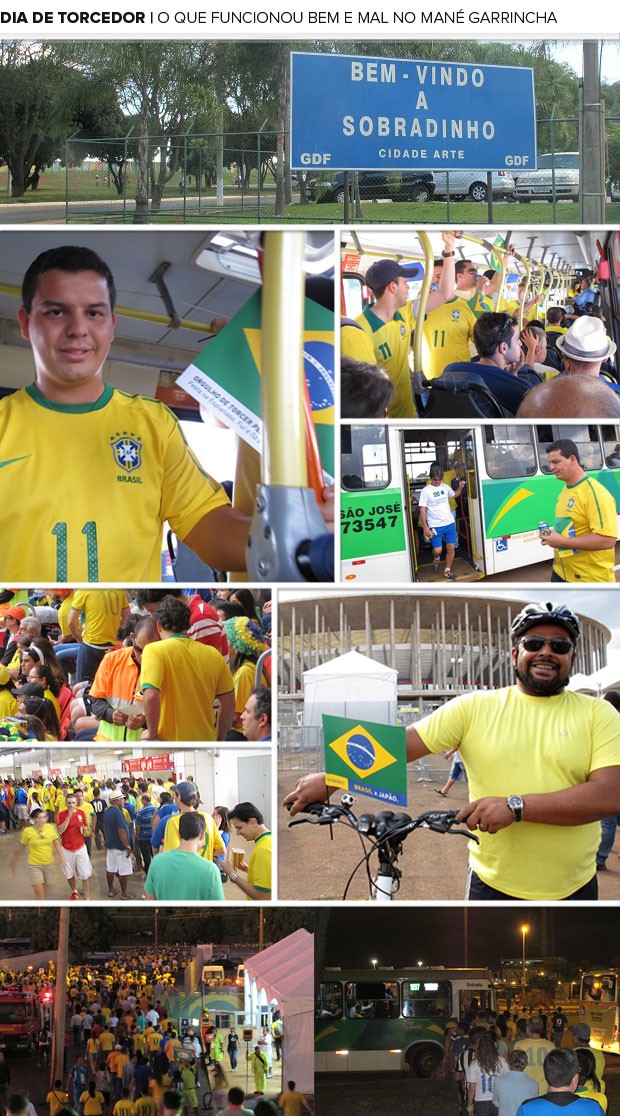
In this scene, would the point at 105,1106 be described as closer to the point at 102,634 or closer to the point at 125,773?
the point at 125,773

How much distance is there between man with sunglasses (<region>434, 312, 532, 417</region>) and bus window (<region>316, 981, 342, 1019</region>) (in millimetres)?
3643

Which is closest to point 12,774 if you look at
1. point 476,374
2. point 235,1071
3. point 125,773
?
point 125,773

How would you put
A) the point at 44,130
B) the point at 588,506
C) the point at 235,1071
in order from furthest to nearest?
the point at 235,1071, the point at 44,130, the point at 588,506


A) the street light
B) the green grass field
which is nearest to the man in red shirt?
the green grass field

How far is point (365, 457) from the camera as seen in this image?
12.3ft

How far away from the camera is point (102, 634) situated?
12.4 ft

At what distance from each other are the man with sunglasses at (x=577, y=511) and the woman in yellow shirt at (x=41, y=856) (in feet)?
6.05

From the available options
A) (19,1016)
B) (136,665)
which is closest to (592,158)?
(136,665)

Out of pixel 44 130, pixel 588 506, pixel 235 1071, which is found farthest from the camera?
pixel 235 1071

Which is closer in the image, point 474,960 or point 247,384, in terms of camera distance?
point 247,384

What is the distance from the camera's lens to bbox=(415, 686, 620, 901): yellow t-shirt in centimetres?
375

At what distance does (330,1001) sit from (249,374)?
12.2 feet

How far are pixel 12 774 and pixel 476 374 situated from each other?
6.48 feet

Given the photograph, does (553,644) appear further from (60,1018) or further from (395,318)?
(60,1018)
